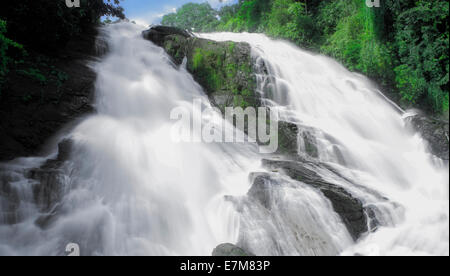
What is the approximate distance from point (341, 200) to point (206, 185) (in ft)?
8.87

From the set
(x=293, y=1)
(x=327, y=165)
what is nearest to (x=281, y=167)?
(x=327, y=165)

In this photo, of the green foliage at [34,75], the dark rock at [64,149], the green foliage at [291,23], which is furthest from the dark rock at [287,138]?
the green foliage at [291,23]

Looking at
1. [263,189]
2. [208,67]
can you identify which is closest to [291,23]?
[208,67]

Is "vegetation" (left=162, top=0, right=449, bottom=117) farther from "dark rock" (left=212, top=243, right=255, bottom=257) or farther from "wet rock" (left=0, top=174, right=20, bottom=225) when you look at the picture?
"wet rock" (left=0, top=174, right=20, bottom=225)

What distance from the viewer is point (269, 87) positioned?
29.0ft

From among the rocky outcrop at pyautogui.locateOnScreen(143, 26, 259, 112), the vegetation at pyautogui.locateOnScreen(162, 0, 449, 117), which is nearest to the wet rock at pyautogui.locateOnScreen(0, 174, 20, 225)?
the rocky outcrop at pyautogui.locateOnScreen(143, 26, 259, 112)

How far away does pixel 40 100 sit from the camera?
6055mm

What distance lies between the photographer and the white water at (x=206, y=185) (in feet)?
13.6

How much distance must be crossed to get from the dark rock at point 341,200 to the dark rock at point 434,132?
3117mm

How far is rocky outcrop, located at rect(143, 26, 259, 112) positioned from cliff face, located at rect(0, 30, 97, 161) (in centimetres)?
344

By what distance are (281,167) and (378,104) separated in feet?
17.4

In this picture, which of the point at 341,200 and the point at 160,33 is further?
the point at 160,33

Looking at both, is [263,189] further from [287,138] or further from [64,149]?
[64,149]
